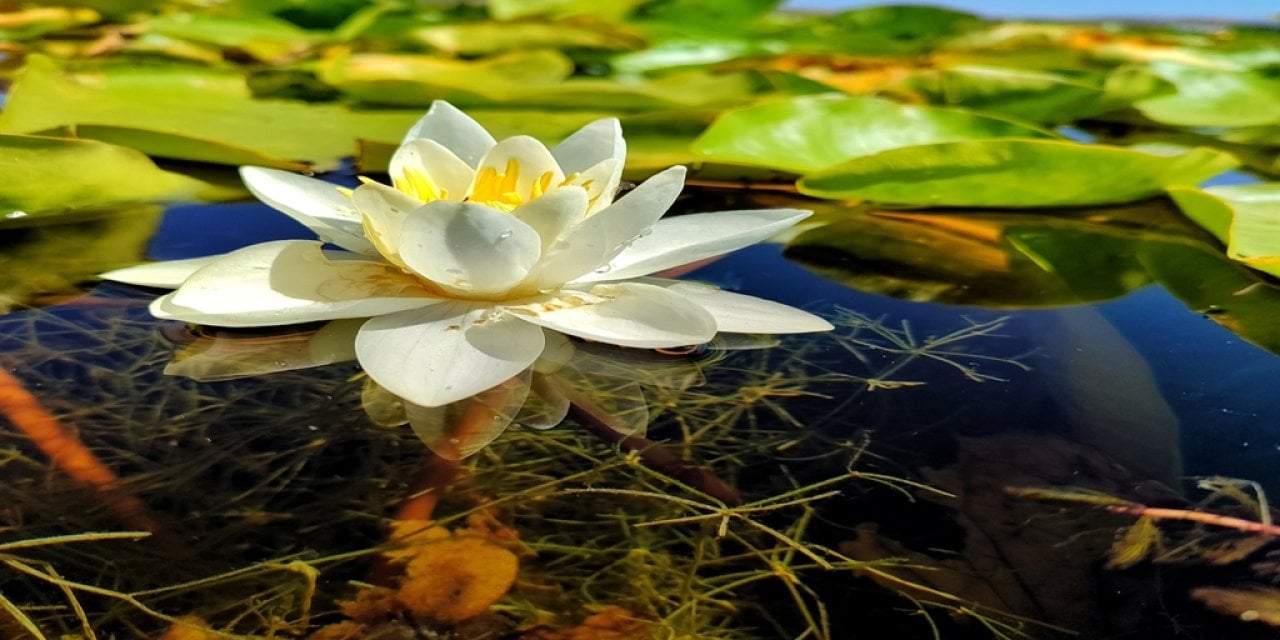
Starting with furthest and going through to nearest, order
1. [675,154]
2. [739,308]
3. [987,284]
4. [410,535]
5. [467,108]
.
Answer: [467,108]
[675,154]
[987,284]
[739,308]
[410,535]

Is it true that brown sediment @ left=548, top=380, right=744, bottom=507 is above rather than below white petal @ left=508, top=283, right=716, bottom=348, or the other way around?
below

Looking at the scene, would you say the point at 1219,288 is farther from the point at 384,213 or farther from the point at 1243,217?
the point at 384,213

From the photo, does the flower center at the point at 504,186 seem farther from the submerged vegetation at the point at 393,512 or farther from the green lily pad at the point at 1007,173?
the green lily pad at the point at 1007,173

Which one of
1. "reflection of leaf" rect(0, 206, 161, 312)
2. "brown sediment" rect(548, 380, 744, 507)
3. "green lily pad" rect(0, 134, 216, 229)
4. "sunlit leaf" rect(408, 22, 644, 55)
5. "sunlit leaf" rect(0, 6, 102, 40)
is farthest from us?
"sunlit leaf" rect(0, 6, 102, 40)

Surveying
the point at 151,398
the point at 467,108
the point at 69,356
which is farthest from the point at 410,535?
the point at 467,108

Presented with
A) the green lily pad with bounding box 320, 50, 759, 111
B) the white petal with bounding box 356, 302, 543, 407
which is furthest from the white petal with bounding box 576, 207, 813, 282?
the green lily pad with bounding box 320, 50, 759, 111

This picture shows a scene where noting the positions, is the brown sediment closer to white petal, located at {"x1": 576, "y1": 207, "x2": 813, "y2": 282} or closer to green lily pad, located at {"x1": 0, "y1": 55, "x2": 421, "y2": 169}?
white petal, located at {"x1": 576, "y1": 207, "x2": 813, "y2": 282}

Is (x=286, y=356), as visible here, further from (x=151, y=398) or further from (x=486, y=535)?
(x=486, y=535)
